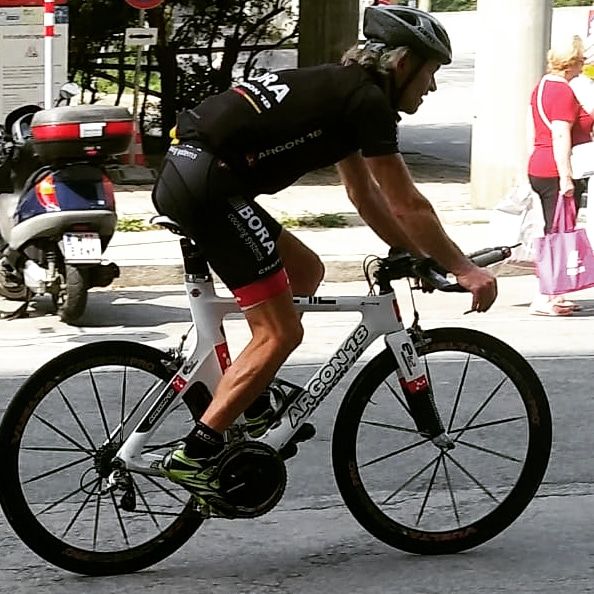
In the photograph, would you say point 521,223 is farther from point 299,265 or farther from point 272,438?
point 272,438

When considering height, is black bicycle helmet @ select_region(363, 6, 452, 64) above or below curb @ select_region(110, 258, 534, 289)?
above

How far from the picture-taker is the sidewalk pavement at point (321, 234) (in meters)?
10.7

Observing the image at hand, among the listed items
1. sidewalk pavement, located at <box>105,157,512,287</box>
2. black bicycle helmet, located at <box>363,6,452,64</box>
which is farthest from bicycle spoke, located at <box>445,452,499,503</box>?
sidewalk pavement, located at <box>105,157,512,287</box>

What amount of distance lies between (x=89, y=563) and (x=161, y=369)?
2.23ft

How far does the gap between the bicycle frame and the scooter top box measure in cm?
414

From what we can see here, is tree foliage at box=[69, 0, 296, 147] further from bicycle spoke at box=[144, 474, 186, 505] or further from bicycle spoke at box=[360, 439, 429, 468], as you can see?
bicycle spoke at box=[144, 474, 186, 505]

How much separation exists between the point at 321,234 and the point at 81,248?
410cm

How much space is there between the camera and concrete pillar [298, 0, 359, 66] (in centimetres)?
1797

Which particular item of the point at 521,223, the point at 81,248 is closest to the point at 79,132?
the point at 81,248

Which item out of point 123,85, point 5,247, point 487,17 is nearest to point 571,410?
point 5,247

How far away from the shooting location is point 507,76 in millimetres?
13055

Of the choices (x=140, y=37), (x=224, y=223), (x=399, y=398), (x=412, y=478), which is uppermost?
(x=140, y=37)

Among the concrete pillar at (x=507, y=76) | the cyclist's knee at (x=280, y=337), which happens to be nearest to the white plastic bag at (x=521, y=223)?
the concrete pillar at (x=507, y=76)

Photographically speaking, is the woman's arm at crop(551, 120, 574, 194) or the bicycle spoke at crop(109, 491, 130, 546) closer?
the bicycle spoke at crop(109, 491, 130, 546)
